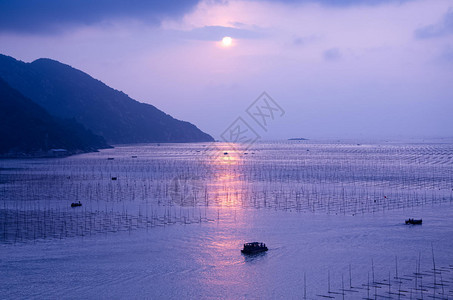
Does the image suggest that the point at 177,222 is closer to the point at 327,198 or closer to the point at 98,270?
the point at 98,270

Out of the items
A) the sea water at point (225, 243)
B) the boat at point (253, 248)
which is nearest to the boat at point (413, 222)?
the sea water at point (225, 243)

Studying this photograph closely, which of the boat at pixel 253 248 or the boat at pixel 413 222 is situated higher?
the boat at pixel 413 222

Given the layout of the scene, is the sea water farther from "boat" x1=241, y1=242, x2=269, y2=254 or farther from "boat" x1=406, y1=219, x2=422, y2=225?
"boat" x1=406, y1=219, x2=422, y2=225

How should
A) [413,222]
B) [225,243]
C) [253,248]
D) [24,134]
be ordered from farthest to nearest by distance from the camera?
[24,134]
[413,222]
[225,243]
[253,248]

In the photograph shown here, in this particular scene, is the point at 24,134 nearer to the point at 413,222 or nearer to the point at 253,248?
the point at 253,248

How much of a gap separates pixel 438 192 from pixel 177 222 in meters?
42.9

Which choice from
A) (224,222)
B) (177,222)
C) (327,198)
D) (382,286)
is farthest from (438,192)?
(382,286)

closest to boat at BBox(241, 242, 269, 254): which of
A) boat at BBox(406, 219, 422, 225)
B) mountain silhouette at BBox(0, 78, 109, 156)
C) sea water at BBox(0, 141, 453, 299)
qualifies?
sea water at BBox(0, 141, 453, 299)

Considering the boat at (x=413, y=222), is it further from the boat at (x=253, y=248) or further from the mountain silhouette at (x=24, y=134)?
the mountain silhouette at (x=24, y=134)

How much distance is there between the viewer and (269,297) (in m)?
29.7

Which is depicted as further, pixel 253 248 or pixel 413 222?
pixel 413 222

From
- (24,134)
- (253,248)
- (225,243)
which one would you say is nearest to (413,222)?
(253,248)

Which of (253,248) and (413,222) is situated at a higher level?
(413,222)

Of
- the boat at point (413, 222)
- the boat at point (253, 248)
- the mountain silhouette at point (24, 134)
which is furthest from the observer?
the mountain silhouette at point (24, 134)
